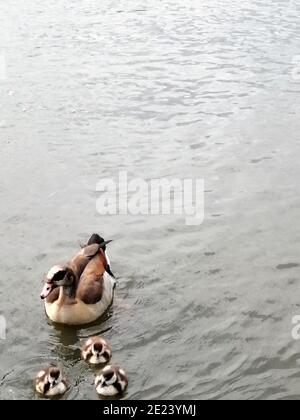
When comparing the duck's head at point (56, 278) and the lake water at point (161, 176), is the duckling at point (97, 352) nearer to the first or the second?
the lake water at point (161, 176)

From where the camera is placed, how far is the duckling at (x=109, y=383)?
7.41 meters

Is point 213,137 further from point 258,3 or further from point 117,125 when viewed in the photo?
point 258,3

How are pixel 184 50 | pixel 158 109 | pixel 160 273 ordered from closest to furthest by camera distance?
1. pixel 160 273
2. pixel 158 109
3. pixel 184 50

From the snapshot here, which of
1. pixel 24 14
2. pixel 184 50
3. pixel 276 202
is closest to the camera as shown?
pixel 276 202

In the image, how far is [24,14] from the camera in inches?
908

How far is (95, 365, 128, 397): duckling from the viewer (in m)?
7.41

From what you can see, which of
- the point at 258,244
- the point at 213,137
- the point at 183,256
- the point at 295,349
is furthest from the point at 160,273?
the point at 213,137

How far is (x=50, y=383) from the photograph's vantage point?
744cm

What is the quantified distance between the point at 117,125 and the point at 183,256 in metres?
5.24

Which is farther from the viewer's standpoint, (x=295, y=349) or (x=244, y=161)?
(x=244, y=161)
